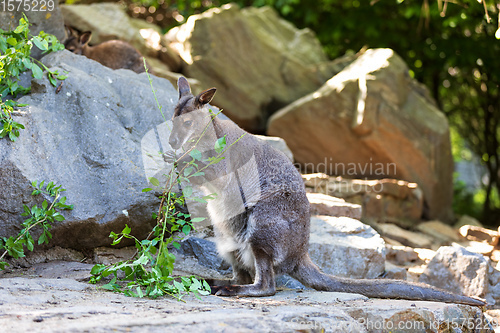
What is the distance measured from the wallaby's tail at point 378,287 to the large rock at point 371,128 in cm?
498

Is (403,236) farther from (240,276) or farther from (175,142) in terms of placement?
(175,142)

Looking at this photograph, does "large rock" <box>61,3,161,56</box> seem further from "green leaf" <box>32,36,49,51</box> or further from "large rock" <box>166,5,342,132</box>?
"green leaf" <box>32,36,49,51</box>

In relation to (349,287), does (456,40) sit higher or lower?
higher

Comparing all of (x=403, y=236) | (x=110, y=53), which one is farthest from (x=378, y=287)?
(x=110, y=53)

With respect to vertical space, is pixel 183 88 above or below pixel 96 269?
above

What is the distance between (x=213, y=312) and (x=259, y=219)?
1213mm

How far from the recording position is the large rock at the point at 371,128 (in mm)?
9086

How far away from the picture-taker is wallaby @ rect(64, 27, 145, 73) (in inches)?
323

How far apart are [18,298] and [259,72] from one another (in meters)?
7.64

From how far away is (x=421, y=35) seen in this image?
1232cm

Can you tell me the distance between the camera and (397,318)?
3.70m

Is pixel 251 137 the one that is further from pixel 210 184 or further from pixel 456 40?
pixel 456 40

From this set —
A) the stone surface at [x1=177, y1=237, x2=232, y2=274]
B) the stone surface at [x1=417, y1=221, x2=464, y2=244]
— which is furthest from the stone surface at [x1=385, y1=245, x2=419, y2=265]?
the stone surface at [x1=177, y1=237, x2=232, y2=274]

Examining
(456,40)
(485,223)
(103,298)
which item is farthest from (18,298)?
(485,223)
